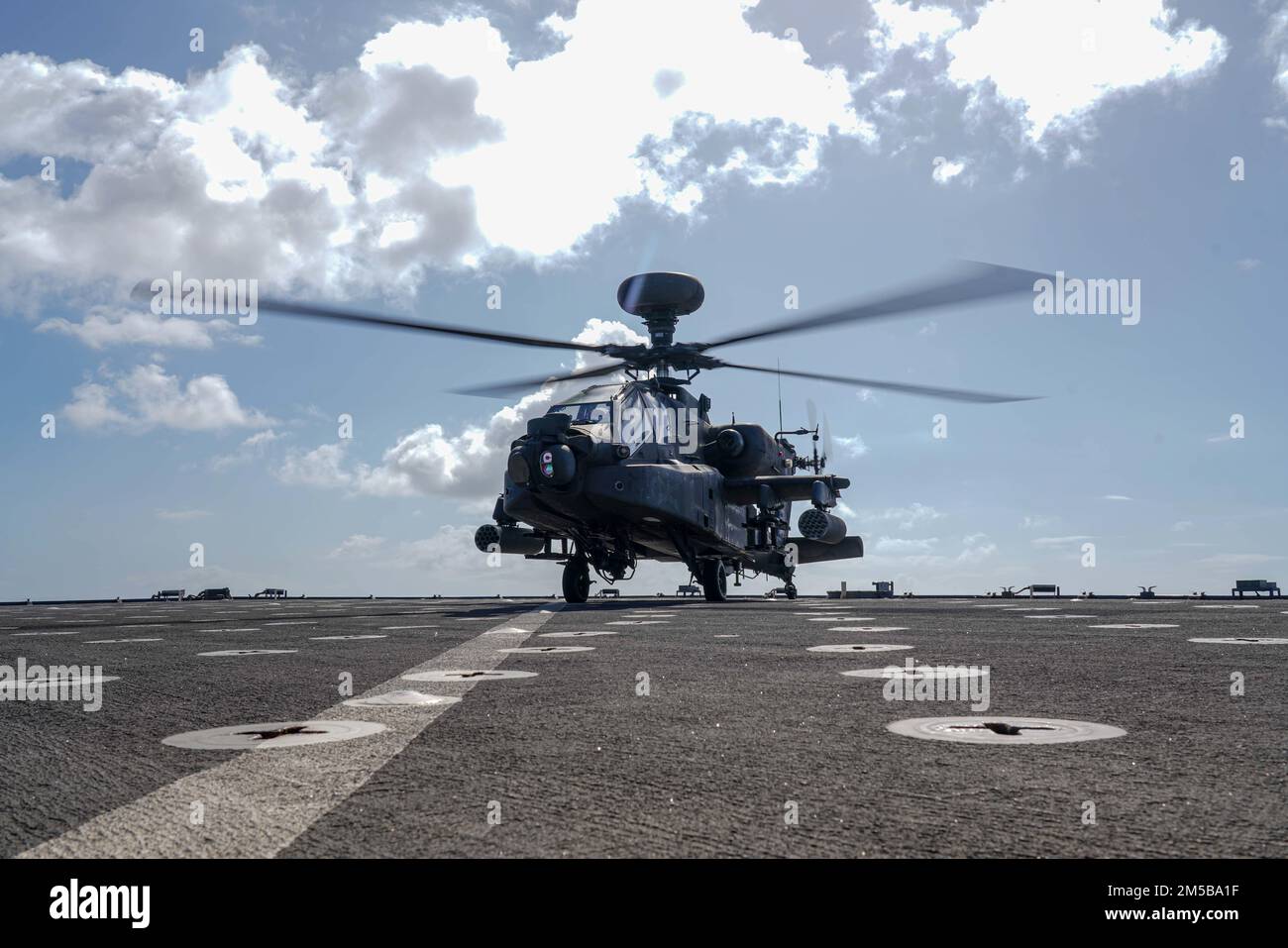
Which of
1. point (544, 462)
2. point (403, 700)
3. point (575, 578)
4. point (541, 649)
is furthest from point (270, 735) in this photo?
point (575, 578)

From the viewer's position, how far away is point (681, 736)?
5.29 metres

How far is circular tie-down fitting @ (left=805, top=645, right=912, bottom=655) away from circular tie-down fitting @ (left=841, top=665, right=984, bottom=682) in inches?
78.6

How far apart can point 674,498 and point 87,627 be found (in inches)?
569

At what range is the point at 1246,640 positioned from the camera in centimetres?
1199

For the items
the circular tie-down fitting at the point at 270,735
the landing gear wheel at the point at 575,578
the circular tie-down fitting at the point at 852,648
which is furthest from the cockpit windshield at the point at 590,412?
the circular tie-down fitting at the point at 270,735

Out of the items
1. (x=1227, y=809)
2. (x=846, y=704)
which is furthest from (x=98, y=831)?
(x=846, y=704)

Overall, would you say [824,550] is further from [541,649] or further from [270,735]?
[270,735]

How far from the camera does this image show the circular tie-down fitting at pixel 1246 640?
11.5 metres

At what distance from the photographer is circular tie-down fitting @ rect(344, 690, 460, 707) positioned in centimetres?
673

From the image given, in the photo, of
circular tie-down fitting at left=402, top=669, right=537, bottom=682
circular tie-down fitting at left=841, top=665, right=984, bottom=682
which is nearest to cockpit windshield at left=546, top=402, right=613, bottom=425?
circular tie-down fitting at left=402, top=669, right=537, bottom=682

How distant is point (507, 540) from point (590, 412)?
6.54 meters
